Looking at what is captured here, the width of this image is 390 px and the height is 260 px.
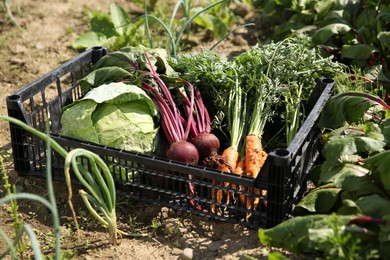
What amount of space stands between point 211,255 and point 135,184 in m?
0.62

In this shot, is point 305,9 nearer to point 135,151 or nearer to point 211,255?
point 135,151

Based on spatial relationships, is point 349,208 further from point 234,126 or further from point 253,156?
point 234,126

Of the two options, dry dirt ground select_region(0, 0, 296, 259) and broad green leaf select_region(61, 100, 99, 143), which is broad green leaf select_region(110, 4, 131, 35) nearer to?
dry dirt ground select_region(0, 0, 296, 259)

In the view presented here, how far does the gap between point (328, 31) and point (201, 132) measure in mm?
1379

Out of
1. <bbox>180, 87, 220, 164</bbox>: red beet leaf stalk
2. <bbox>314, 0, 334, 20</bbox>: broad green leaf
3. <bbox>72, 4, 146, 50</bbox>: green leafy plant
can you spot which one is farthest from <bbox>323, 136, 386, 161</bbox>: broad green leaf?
<bbox>72, 4, 146, 50</bbox>: green leafy plant

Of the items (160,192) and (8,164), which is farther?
(8,164)

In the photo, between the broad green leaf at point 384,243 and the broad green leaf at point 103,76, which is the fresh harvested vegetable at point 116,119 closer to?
the broad green leaf at point 103,76

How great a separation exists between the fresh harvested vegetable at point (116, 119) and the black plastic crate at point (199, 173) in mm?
117

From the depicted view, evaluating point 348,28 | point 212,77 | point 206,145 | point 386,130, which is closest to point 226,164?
point 206,145

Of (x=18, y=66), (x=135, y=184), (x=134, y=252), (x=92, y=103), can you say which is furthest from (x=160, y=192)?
(x=18, y=66)

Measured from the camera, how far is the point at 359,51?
4488 millimetres

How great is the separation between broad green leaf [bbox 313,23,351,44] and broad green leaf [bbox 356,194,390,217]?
1.91 m

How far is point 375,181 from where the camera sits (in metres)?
→ 3.13

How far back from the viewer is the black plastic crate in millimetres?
3275
